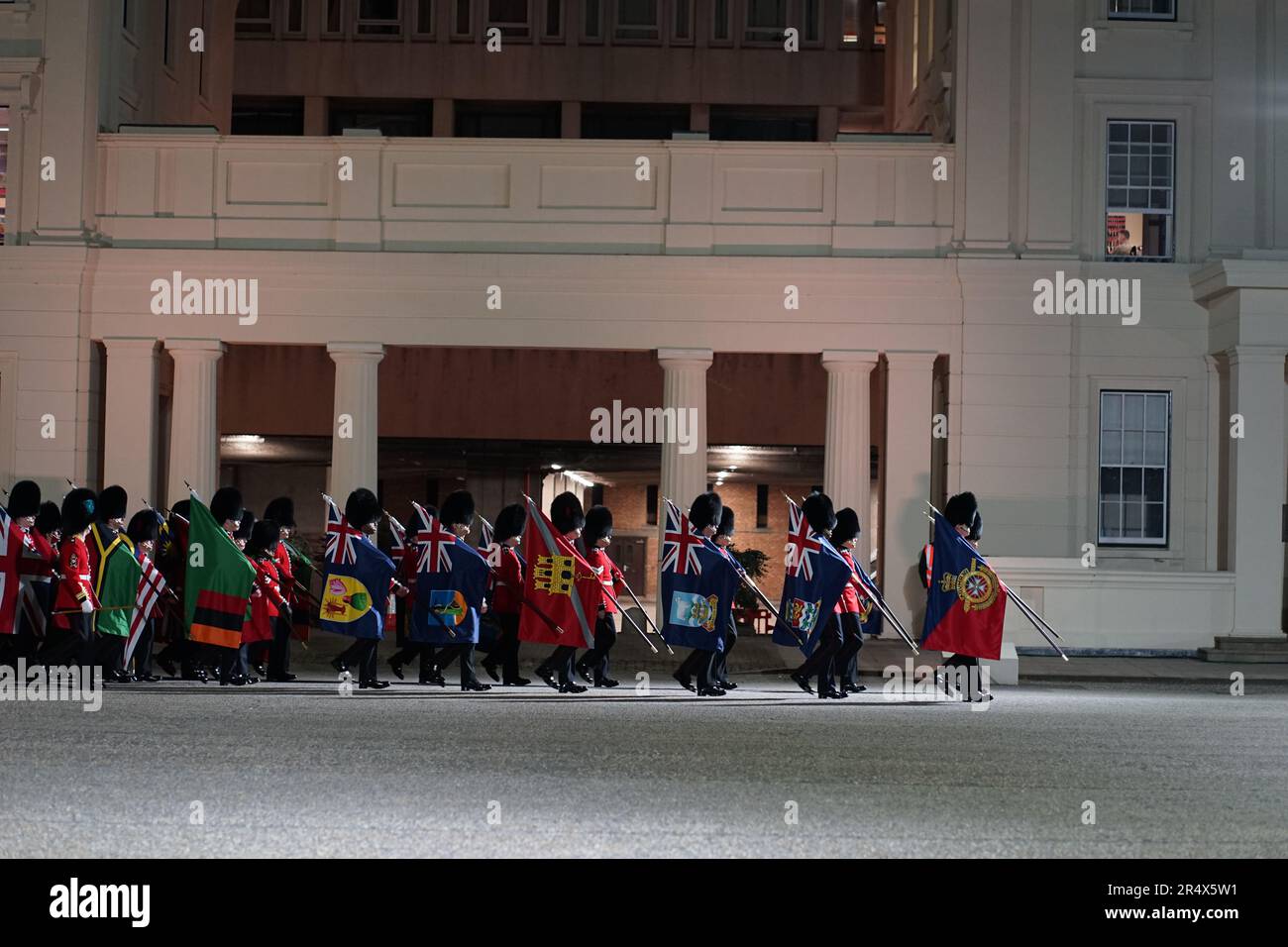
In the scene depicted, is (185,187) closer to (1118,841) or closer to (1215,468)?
(1215,468)

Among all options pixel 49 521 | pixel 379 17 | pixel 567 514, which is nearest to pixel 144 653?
pixel 49 521

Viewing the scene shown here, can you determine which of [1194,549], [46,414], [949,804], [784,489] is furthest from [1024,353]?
[949,804]

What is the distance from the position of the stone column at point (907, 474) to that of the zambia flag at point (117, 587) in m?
11.4

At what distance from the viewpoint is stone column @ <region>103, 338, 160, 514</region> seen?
83.4 ft

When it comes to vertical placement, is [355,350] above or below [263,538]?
above

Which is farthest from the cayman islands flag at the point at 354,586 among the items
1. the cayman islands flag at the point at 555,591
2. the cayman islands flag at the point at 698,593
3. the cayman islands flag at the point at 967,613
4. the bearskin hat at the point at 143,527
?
the cayman islands flag at the point at 967,613

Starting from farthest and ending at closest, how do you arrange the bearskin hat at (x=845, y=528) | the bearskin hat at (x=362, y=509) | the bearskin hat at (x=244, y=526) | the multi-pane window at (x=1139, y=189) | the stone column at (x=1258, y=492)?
the multi-pane window at (x=1139, y=189) < the stone column at (x=1258, y=492) < the bearskin hat at (x=244, y=526) < the bearskin hat at (x=845, y=528) < the bearskin hat at (x=362, y=509)

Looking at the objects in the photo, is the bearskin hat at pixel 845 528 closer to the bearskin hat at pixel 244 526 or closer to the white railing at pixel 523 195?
the bearskin hat at pixel 244 526

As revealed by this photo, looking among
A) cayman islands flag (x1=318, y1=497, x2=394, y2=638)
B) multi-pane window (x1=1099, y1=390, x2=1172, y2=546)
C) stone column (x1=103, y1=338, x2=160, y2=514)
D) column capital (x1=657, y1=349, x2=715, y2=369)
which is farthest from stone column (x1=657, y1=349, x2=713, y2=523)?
cayman islands flag (x1=318, y1=497, x2=394, y2=638)

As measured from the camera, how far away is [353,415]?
2564 centimetres

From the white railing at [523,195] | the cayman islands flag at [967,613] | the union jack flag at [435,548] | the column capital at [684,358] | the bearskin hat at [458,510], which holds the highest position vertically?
the white railing at [523,195]

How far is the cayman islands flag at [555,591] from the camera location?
17.2 meters

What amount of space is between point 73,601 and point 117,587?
47 centimetres

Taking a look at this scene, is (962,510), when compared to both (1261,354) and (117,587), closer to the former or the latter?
(1261,354)
